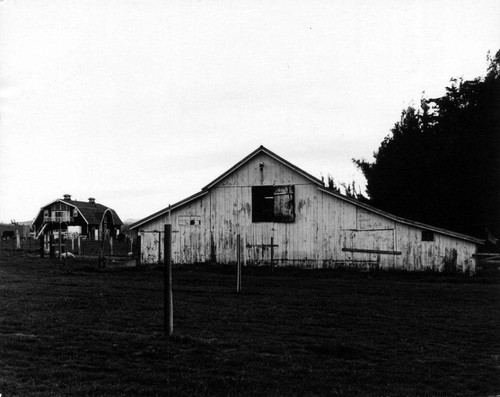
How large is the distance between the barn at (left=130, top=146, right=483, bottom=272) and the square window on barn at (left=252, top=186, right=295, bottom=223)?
5cm

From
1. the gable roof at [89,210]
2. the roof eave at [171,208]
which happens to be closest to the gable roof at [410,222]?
the roof eave at [171,208]

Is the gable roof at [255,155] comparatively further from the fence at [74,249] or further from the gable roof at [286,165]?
the fence at [74,249]

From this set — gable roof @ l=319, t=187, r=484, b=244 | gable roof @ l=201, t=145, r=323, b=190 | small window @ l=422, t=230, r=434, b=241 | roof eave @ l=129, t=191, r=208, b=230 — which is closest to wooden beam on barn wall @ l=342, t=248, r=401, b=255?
small window @ l=422, t=230, r=434, b=241

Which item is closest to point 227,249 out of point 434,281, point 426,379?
point 434,281

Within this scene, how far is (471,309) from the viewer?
43.5 ft

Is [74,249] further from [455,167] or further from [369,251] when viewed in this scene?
[455,167]

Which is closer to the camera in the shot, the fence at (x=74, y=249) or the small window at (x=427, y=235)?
the small window at (x=427, y=235)

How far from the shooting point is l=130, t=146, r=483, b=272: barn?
26234 millimetres

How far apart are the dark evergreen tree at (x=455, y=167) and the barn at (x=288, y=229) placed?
1184cm

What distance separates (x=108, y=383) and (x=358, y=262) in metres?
22.2

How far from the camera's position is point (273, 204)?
93.1 feet

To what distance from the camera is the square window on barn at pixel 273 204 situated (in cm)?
2816

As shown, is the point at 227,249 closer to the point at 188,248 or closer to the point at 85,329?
the point at 188,248

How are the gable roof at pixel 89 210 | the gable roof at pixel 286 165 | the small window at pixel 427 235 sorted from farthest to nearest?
the gable roof at pixel 89 210 → the gable roof at pixel 286 165 → the small window at pixel 427 235
